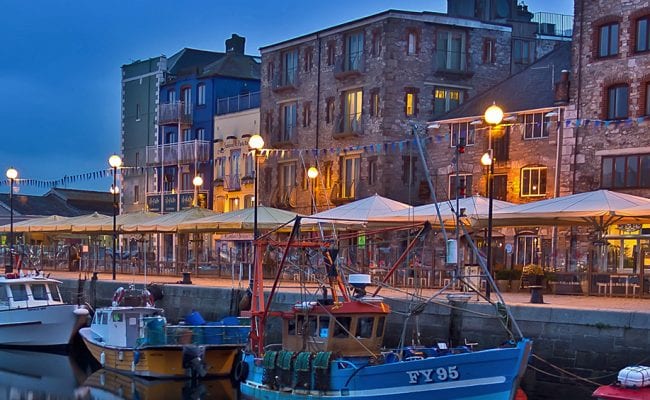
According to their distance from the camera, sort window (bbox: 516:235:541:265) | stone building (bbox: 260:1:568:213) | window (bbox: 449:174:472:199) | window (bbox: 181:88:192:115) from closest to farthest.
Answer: window (bbox: 516:235:541:265) < window (bbox: 449:174:472:199) < stone building (bbox: 260:1:568:213) < window (bbox: 181:88:192:115)

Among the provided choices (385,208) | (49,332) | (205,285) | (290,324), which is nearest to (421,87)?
(385,208)

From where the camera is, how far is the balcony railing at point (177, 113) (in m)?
65.2

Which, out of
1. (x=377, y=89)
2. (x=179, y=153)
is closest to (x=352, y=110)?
(x=377, y=89)

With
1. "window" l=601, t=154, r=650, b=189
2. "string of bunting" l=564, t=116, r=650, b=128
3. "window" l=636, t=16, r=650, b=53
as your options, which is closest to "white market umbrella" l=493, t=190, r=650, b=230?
"window" l=601, t=154, r=650, b=189

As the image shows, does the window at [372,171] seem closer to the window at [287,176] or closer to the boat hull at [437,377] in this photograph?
the window at [287,176]

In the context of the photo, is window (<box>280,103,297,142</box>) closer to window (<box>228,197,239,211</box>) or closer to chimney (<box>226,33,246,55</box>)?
window (<box>228,197,239,211</box>)

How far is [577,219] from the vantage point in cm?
3294

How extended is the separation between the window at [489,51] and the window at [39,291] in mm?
25103

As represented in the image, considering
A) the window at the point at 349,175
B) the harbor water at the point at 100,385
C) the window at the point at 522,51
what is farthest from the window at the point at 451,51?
the harbor water at the point at 100,385

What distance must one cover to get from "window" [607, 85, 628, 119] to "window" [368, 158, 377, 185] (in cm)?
1312

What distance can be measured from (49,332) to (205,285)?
5.98 meters

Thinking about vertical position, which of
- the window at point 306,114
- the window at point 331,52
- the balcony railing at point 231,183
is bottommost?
the balcony railing at point 231,183

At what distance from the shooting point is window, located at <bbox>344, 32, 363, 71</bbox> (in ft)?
169

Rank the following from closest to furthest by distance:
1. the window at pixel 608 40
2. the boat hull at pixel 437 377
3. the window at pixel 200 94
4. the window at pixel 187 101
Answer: the boat hull at pixel 437 377
the window at pixel 608 40
the window at pixel 200 94
the window at pixel 187 101
